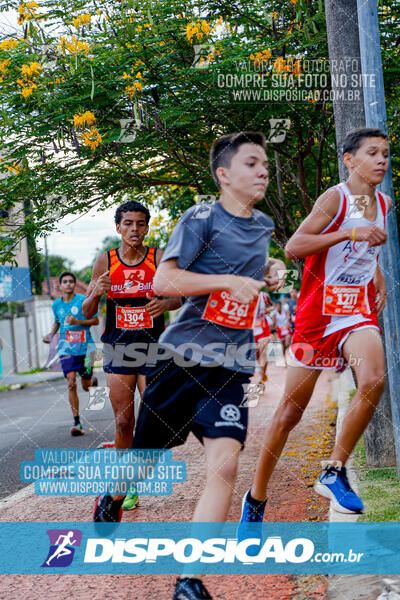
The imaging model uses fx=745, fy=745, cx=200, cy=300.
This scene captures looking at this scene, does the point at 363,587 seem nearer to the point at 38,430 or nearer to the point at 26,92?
the point at 26,92

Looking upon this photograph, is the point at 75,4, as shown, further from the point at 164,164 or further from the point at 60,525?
the point at 60,525

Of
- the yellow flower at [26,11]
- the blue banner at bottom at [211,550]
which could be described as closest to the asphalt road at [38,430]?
the blue banner at bottom at [211,550]

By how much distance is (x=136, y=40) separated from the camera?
4227mm

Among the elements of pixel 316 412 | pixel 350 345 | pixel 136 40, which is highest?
pixel 136 40

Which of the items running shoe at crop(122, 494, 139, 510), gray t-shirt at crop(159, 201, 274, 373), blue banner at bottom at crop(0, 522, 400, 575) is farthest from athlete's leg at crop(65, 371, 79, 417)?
gray t-shirt at crop(159, 201, 274, 373)

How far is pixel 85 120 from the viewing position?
400 centimetres

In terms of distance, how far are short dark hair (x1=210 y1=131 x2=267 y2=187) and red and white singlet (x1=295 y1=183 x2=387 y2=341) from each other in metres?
0.47

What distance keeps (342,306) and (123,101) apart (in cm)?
179

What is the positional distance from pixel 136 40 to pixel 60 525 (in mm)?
2821

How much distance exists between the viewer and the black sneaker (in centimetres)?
252

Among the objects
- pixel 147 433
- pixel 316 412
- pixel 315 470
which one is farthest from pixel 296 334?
pixel 316 412

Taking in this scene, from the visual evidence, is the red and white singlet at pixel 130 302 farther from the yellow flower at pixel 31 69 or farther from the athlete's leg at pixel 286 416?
the athlete's leg at pixel 286 416

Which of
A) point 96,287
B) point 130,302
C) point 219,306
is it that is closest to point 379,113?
point 219,306

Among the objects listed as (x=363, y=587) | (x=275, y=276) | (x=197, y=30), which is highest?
(x=197, y=30)
